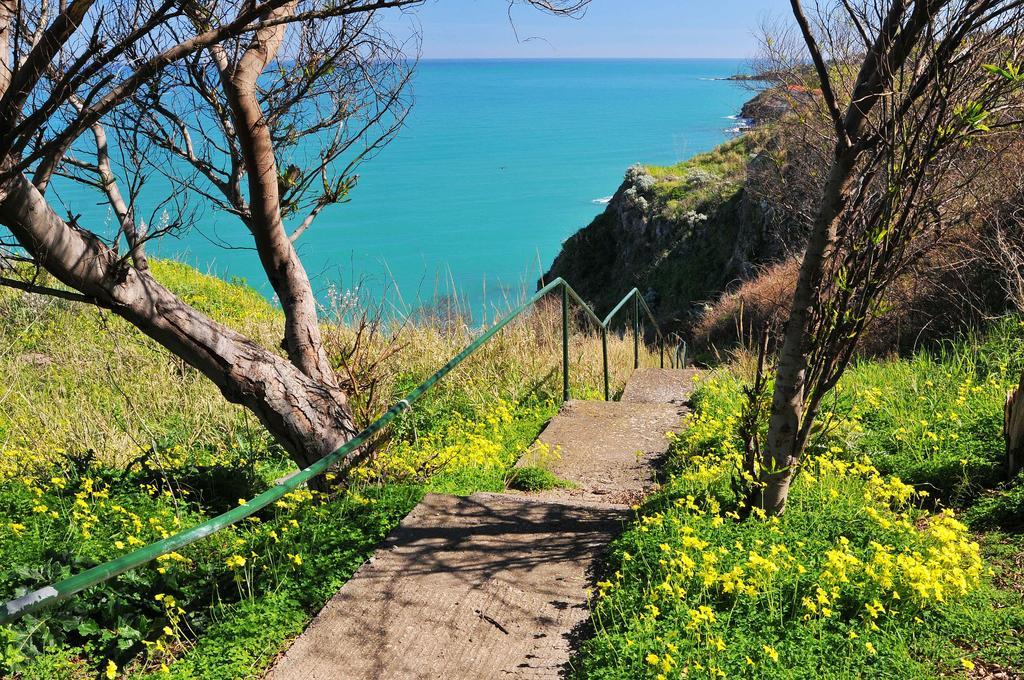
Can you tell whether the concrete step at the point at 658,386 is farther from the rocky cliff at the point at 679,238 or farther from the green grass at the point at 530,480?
the rocky cliff at the point at 679,238

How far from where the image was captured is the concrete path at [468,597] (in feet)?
10.3

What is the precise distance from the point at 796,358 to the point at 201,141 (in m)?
4.22

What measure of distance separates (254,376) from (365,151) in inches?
69.0

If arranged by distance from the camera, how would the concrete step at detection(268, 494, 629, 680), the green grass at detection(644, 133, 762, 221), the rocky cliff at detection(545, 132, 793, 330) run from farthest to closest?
the green grass at detection(644, 133, 762, 221) → the rocky cliff at detection(545, 132, 793, 330) → the concrete step at detection(268, 494, 629, 680)

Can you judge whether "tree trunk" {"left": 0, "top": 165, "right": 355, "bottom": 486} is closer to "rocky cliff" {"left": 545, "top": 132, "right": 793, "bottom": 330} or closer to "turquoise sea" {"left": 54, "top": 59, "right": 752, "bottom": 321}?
"turquoise sea" {"left": 54, "top": 59, "right": 752, "bottom": 321}

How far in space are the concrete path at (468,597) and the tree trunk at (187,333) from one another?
1.02 metres

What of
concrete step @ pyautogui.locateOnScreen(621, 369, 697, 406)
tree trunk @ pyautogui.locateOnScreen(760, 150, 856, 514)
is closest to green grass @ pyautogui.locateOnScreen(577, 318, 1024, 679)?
tree trunk @ pyautogui.locateOnScreen(760, 150, 856, 514)

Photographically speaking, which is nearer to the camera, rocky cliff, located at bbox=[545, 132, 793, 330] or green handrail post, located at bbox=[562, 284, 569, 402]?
green handrail post, located at bbox=[562, 284, 569, 402]

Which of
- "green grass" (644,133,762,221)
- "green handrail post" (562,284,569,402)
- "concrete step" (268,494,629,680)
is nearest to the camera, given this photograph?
"concrete step" (268,494,629,680)

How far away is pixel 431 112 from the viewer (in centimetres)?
15350

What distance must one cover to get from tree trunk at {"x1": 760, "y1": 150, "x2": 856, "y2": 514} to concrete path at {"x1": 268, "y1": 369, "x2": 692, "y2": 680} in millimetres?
783

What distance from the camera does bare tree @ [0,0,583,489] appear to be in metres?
3.71

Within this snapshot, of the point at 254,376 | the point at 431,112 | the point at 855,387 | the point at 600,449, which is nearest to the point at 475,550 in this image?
the point at 254,376

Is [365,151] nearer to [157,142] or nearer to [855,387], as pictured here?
[157,142]
